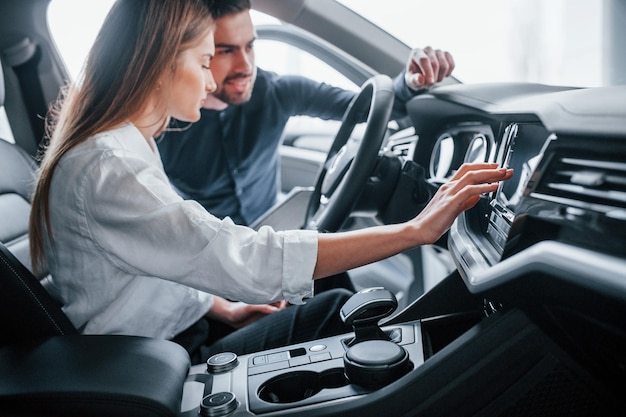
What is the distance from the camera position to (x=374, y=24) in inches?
65.6

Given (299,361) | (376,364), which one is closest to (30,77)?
(299,361)

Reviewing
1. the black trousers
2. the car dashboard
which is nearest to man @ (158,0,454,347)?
the black trousers

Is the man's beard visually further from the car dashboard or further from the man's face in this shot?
the car dashboard

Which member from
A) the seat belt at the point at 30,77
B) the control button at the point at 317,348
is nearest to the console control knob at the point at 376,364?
the control button at the point at 317,348

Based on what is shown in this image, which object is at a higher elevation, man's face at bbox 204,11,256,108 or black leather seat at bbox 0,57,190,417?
man's face at bbox 204,11,256,108

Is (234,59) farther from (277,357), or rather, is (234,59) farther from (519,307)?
(519,307)

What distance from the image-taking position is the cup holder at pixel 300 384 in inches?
Answer: 34.3

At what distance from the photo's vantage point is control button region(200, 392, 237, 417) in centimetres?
77

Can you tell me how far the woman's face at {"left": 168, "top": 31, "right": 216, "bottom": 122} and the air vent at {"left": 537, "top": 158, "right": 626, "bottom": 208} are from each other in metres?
0.62

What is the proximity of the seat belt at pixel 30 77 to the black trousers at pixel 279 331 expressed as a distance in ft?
3.66

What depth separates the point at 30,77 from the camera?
1.95 meters

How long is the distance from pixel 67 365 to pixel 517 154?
628 mm

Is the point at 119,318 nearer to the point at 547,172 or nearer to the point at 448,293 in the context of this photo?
the point at 448,293

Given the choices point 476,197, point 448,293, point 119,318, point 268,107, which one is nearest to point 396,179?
point 448,293
